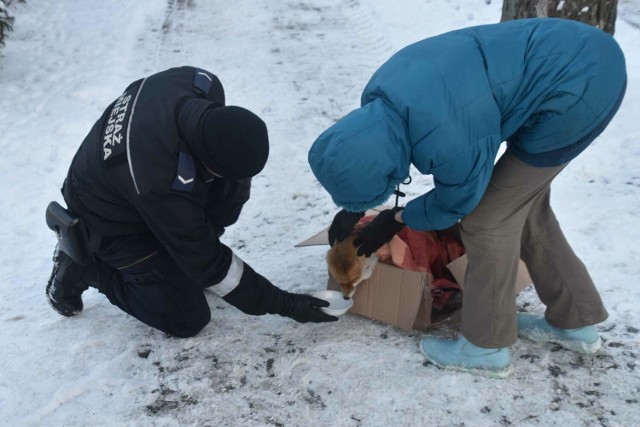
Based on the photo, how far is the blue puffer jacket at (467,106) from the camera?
1900 millimetres

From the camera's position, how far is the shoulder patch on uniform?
92.6 inches

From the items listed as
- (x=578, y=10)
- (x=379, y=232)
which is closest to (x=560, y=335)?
(x=379, y=232)

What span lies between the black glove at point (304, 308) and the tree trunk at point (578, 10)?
245cm

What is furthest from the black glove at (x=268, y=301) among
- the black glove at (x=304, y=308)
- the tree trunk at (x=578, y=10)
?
the tree trunk at (x=578, y=10)

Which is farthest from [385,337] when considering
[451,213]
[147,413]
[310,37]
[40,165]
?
[310,37]

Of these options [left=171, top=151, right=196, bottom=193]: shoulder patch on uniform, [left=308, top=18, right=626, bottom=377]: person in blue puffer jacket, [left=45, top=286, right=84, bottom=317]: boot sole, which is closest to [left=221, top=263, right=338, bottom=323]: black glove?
[left=171, top=151, right=196, bottom=193]: shoulder patch on uniform

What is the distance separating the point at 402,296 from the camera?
267cm

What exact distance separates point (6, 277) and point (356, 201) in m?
2.45

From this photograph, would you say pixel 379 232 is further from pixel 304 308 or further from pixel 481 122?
pixel 481 122

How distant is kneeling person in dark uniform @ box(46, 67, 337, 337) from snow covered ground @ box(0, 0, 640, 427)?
0.68ft

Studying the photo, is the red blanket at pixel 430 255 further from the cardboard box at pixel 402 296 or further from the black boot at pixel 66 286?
the black boot at pixel 66 286

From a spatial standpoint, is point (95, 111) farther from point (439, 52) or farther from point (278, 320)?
point (439, 52)

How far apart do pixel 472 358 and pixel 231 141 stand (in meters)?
1.29

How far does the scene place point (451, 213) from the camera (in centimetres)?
→ 216
